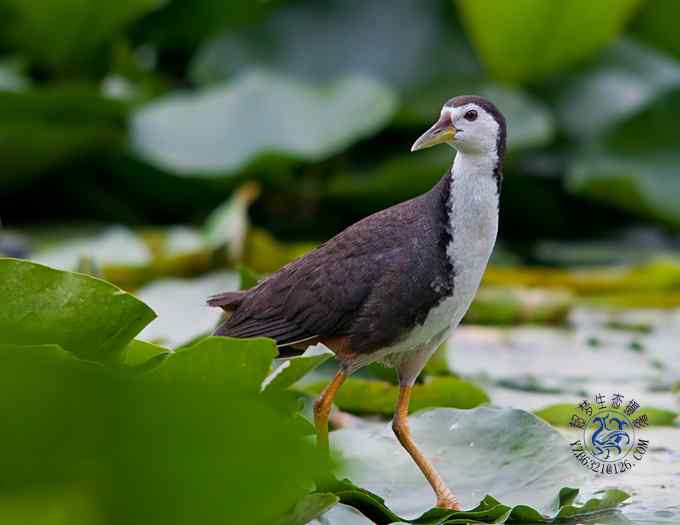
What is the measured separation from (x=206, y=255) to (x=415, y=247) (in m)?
2.20

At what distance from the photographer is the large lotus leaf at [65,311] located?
1763 mm

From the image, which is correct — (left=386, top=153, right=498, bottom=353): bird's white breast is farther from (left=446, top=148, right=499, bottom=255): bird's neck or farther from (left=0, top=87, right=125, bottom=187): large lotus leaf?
(left=0, top=87, right=125, bottom=187): large lotus leaf

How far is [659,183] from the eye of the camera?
17.3 ft

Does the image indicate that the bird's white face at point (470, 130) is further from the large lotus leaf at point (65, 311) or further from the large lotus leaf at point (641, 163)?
the large lotus leaf at point (641, 163)

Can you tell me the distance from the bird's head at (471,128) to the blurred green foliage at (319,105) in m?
2.52

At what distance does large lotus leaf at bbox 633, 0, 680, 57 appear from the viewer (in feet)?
19.6

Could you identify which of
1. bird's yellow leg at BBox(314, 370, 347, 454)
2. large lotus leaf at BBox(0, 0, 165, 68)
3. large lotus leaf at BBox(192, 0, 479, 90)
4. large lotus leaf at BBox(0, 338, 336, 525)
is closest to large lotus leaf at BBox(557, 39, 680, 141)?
large lotus leaf at BBox(192, 0, 479, 90)

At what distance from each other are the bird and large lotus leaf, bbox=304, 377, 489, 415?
14.0 inches

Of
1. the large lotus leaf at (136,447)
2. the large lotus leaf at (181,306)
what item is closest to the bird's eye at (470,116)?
the large lotus leaf at (181,306)

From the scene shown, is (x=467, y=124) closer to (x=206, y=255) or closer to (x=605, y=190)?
(x=206, y=255)

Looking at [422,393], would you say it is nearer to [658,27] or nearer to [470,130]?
[470,130]

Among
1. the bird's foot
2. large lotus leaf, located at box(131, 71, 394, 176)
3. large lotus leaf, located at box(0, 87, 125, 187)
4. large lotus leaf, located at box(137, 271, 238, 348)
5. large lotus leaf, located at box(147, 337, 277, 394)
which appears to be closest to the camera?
large lotus leaf, located at box(147, 337, 277, 394)

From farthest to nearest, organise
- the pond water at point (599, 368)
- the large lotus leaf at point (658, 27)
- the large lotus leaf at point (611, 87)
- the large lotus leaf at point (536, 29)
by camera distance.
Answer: the large lotus leaf at point (658, 27) → the large lotus leaf at point (611, 87) → the large lotus leaf at point (536, 29) → the pond water at point (599, 368)

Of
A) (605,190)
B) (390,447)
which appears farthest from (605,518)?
(605,190)
